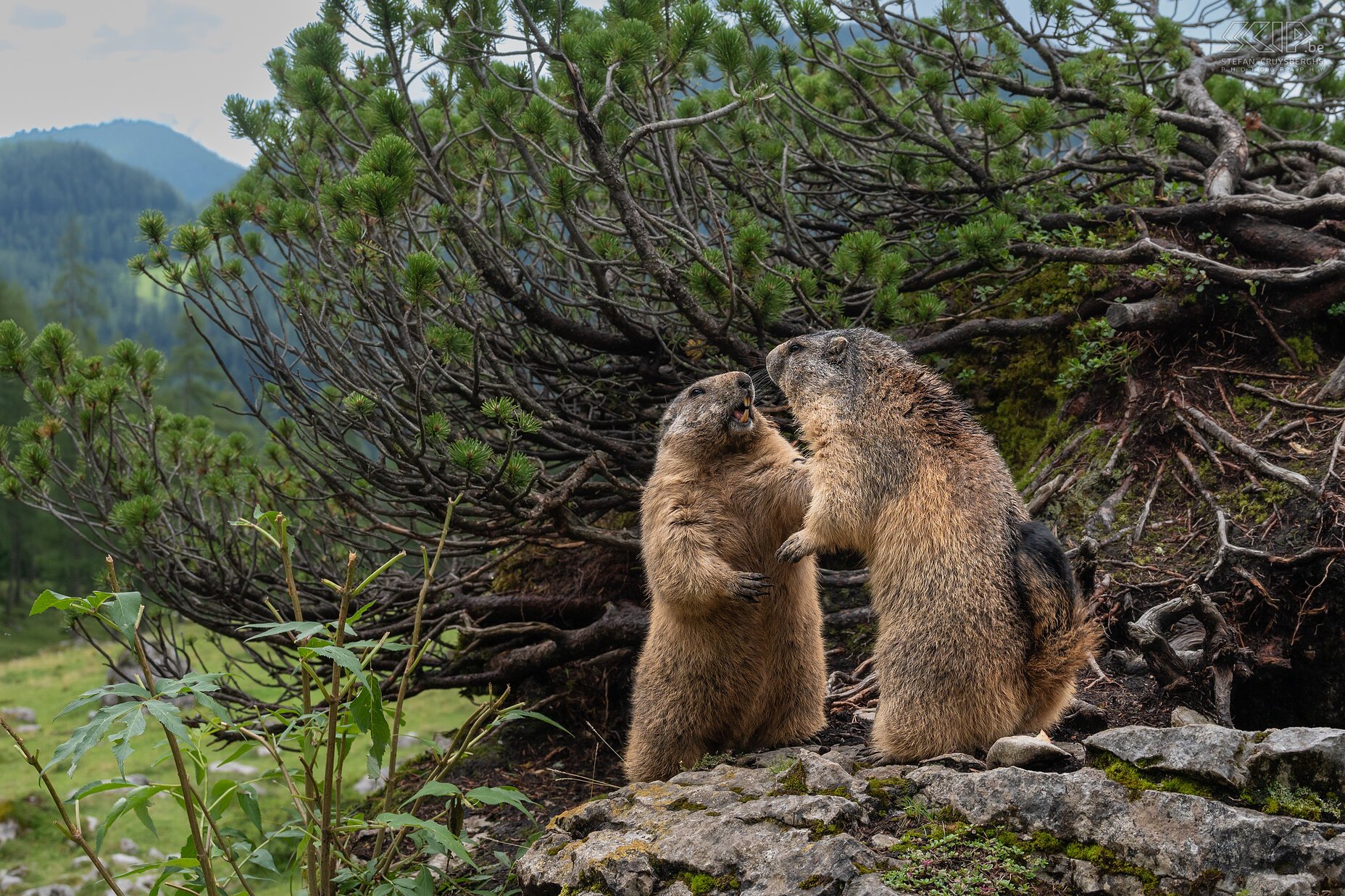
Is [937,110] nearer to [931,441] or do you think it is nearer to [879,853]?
[931,441]

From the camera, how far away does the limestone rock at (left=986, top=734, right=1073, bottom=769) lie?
10.7ft

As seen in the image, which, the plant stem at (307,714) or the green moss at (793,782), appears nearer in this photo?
the plant stem at (307,714)

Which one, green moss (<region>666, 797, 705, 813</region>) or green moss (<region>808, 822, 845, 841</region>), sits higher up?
green moss (<region>808, 822, 845, 841</region>)

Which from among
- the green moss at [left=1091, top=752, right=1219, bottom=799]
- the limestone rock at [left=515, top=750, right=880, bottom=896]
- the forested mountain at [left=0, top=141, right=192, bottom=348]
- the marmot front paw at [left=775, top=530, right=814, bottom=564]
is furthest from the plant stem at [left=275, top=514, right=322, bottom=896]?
the forested mountain at [left=0, top=141, right=192, bottom=348]

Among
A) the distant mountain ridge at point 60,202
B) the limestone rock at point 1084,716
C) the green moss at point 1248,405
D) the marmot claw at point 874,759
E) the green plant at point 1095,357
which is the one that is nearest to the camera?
the marmot claw at point 874,759

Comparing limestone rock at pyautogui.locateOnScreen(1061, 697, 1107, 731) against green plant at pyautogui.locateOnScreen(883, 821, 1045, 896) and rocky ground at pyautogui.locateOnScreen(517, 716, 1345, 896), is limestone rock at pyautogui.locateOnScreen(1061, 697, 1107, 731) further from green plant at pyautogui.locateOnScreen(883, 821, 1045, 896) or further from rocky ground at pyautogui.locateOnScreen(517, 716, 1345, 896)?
green plant at pyautogui.locateOnScreen(883, 821, 1045, 896)

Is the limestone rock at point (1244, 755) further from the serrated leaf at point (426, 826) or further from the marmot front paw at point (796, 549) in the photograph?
the serrated leaf at point (426, 826)

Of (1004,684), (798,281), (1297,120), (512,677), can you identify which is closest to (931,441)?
(1004,684)

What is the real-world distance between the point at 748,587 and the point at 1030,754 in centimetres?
124

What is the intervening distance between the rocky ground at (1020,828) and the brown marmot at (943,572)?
229 mm

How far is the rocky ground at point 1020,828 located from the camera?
2648 millimetres

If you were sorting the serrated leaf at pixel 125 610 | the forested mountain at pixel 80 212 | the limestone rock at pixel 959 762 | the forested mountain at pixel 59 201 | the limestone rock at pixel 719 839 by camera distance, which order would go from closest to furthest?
the serrated leaf at pixel 125 610 → the limestone rock at pixel 719 839 → the limestone rock at pixel 959 762 → the forested mountain at pixel 80 212 → the forested mountain at pixel 59 201

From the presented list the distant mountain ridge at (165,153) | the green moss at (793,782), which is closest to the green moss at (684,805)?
the green moss at (793,782)

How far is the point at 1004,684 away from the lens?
11.7 ft
